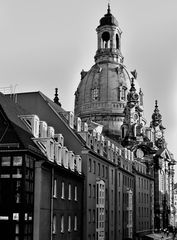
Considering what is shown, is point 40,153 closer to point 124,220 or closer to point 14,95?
point 14,95

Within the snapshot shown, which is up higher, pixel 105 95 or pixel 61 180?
pixel 105 95

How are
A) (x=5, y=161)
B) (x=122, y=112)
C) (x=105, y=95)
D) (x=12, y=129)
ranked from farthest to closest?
(x=105, y=95) < (x=122, y=112) < (x=12, y=129) < (x=5, y=161)

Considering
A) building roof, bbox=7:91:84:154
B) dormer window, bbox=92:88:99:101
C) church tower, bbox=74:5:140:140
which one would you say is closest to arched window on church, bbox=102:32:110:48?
church tower, bbox=74:5:140:140

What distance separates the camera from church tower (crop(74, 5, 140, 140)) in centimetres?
12862

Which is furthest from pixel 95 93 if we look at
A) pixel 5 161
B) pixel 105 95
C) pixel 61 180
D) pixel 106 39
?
Result: pixel 5 161

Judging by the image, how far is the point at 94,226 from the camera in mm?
50625

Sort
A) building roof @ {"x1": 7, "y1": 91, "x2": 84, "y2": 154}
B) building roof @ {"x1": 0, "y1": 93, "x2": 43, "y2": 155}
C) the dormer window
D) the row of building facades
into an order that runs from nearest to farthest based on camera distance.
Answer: the row of building facades → building roof @ {"x1": 0, "y1": 93, "x2": 43, "y2": 155} → building roof @ {"x1": 7, "y1": 91, "x2": 84, "y2": 154} → the dormer window

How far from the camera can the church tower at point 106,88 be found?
12862 cm

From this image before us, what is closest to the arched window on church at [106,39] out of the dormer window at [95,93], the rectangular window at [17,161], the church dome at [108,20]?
the church dome at [108,20]

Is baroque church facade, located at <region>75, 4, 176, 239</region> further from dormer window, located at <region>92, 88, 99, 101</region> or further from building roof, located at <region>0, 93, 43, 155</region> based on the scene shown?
building roof, located at <region>0, 93, 43, 155</region>

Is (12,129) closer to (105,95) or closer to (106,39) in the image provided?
(105,95)

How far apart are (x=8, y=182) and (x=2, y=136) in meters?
3.64

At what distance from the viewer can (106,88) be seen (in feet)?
435

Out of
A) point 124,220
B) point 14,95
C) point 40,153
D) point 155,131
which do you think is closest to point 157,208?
point 155,131
